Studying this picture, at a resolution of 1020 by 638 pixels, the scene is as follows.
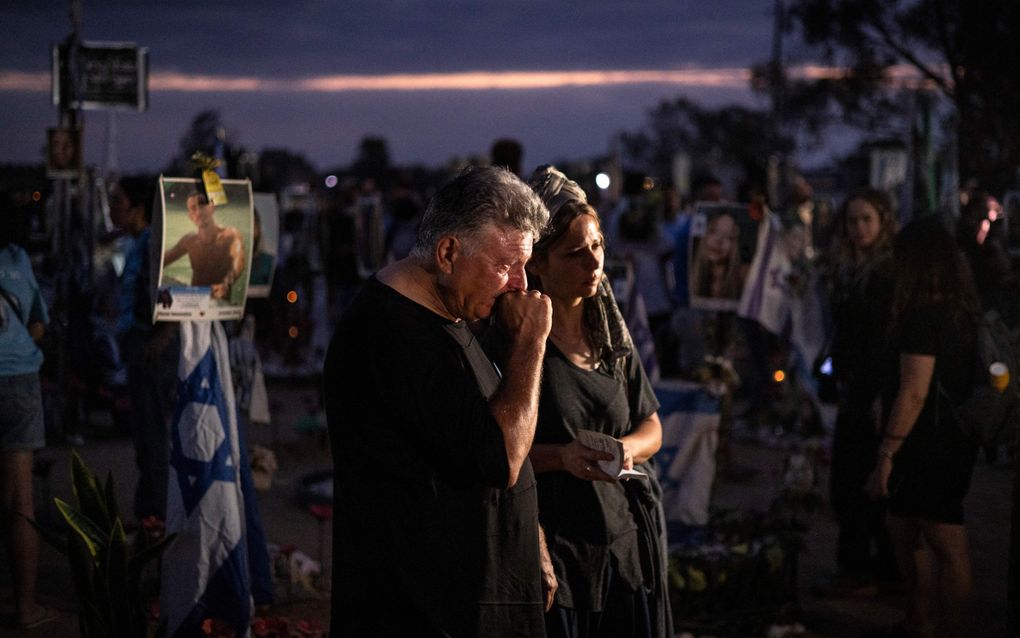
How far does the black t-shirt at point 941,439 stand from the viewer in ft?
15.5

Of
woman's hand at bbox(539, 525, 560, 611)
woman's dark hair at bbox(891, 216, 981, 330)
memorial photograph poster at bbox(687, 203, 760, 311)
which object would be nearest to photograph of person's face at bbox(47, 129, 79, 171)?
memorial photograph poster at bbox(687, 203, 760, 311)

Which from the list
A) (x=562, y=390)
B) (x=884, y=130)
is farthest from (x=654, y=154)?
(x=562, y=390)

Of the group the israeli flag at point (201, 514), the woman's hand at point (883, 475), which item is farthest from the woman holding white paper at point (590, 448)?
the israeli flag at point (201, 514)

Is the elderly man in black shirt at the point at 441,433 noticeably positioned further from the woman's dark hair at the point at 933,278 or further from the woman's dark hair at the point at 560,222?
the woman's dark hair at the point at 933,278

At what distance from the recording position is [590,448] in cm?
307

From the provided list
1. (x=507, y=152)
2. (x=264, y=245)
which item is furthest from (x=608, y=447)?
(x=507, y=152)

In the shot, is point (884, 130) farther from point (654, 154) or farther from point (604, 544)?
point (654, 154)

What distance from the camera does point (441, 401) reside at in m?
2.27

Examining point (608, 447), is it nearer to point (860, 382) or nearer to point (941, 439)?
point (941, 439)

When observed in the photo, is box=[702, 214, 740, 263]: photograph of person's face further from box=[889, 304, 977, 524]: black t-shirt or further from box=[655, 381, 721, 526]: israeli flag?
box=[889, 304, 977, 524]: black t-shirt

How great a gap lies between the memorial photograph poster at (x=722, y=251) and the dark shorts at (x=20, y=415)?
451 centimetres

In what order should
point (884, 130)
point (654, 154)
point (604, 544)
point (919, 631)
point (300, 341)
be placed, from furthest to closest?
1. point (654, 154)
2. point (884, 130)
3. point (300, 341)
4. point (919, 631)
5. point (604, 544)

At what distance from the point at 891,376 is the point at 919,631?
3.65 ft

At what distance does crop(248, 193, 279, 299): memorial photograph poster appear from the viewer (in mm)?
6629
